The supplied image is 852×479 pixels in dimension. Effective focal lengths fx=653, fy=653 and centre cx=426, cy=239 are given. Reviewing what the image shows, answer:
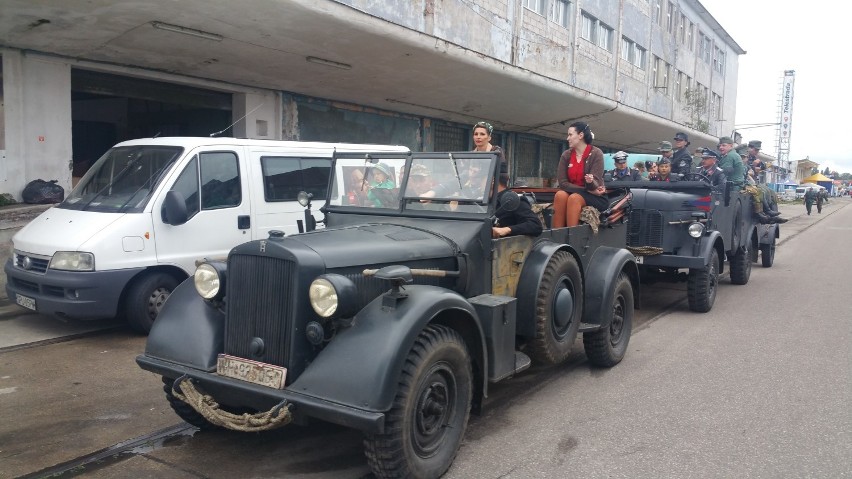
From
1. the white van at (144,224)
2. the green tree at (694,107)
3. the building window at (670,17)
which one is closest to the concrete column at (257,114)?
the white van at (144,224)

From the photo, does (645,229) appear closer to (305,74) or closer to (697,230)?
(697,230)

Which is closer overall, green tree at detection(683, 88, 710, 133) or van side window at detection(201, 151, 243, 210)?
A: van side window at detection(201, 151, 243, 210)

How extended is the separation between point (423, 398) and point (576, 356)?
311cm

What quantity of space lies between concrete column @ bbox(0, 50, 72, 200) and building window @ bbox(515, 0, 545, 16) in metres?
13.0

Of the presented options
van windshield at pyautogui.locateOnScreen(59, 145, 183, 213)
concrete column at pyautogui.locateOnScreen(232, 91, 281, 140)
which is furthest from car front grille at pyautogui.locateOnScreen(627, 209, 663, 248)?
concrete column at pyautogui.locateOnScreen(232, 91, 281, 140)

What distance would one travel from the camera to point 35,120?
9484 millimetres

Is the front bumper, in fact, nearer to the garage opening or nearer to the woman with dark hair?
the woman with dark hair

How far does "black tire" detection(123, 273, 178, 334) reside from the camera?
21.6 ft

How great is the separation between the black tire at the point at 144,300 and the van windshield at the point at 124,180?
2.38 feet

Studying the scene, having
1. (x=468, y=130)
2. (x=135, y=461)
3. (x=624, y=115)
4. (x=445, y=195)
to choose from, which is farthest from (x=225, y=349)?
(x=624, y=115)

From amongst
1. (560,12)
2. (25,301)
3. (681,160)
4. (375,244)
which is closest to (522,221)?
(375,244)

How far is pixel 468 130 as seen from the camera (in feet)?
60.6

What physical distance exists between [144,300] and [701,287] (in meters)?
6.59

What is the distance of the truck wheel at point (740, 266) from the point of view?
1067 cm
